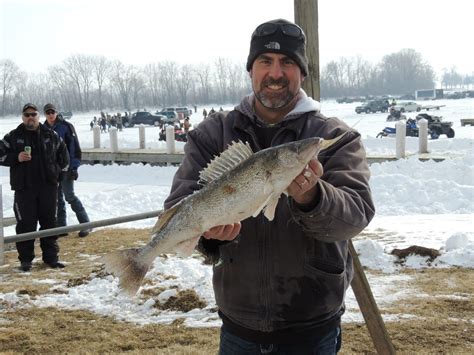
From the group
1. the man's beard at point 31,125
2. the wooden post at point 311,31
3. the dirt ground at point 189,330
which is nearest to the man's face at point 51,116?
the man's beard at point 31,125

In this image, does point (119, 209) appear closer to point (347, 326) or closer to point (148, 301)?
point (148, 301)

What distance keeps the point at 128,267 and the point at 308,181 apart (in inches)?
37.0

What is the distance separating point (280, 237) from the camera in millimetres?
2594

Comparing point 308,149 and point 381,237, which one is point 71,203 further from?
point 308,149

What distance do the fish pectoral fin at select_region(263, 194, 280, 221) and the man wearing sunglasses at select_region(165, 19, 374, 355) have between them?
85 mm

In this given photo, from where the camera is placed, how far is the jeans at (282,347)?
2.66 metres

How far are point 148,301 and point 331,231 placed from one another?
464 cm

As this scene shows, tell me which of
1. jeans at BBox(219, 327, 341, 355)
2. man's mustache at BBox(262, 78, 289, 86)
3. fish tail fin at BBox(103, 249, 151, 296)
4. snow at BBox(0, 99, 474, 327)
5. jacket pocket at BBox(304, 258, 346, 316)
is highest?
man's mustache at BBox(262, 78, 289, 86)

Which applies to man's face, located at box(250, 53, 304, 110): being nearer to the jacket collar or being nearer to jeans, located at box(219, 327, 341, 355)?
the jacket collar

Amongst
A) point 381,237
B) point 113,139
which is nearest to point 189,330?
point 381,237

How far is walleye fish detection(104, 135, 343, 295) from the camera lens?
7.32ft

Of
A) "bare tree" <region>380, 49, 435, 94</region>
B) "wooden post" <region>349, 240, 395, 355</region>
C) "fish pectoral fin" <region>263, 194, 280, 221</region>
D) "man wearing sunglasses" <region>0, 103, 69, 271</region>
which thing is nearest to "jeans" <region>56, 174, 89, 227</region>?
"man wearing sunglasses" <region>0, 103, 69, 271</region>

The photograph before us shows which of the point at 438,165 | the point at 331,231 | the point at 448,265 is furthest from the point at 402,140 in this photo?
the point at 331,231

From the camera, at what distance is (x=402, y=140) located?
19891 millimetres
